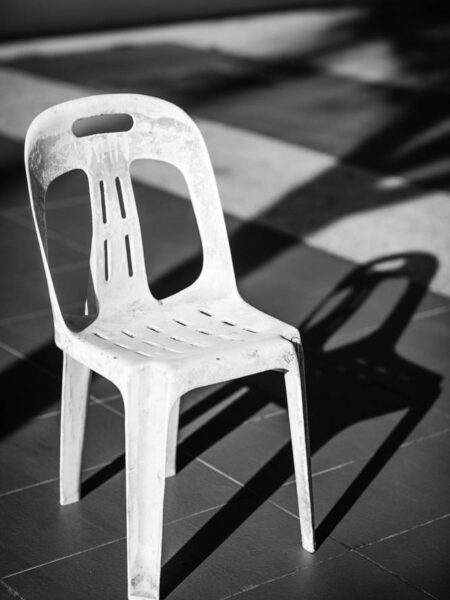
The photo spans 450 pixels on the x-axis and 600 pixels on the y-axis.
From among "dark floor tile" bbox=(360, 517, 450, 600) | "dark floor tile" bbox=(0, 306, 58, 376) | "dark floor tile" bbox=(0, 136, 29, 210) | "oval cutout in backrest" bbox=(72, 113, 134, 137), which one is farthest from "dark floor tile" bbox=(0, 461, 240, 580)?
"oval cutout in backrest" bbox=(72, 113, 134, 137)

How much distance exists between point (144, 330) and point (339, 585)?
75 centimetres

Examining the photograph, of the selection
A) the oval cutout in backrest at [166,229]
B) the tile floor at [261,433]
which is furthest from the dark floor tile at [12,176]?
the oval cutout in backrest at [166,229]

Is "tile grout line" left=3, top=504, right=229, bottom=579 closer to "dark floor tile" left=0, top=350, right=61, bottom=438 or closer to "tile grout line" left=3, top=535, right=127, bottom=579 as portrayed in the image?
"tile grout line" left=3, top=535, right=127, bottom=579

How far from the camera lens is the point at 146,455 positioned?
2.33 metres

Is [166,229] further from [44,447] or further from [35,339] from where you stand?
[44,447]

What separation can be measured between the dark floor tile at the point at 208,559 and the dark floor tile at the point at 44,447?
0.40m

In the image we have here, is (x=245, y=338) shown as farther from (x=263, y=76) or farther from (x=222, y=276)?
(x=263, y=76)

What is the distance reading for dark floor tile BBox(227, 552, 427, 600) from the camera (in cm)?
250

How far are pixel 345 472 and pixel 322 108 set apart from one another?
4.71 m

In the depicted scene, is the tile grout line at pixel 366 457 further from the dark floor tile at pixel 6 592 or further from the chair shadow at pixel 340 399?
the dark floor tile at pixel 6 592

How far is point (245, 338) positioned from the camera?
8.31 ft

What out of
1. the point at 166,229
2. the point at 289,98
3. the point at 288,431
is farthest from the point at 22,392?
the point at 289,98

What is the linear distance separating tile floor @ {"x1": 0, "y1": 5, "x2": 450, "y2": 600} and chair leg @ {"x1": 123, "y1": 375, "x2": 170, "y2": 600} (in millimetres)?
219

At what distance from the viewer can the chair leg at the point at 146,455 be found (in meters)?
2.32
